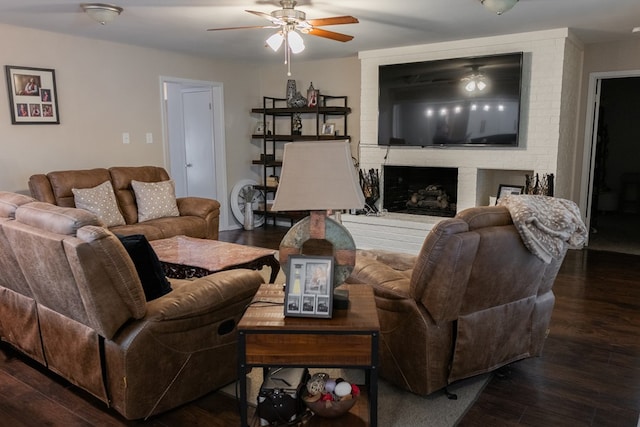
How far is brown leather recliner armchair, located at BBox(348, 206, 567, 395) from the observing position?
2.19 metres

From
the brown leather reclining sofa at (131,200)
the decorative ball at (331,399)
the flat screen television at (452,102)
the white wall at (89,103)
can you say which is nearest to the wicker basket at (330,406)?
the decorative ball at (331,399)

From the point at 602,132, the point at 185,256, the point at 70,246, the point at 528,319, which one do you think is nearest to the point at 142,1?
the point at 185,256

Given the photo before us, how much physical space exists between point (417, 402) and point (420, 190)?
3.76 m

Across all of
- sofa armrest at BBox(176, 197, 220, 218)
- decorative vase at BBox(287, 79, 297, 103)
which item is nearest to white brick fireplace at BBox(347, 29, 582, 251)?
decorative vase at BBox(287, 79, 297, 103)

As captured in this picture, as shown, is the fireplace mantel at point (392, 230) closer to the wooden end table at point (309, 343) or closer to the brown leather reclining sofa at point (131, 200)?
the brown leather reclining sofa at point (131, 200)

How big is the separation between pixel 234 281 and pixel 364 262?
73cm

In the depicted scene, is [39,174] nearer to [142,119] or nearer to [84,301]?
[142,119]

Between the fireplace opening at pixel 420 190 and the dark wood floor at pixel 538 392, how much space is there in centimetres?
235

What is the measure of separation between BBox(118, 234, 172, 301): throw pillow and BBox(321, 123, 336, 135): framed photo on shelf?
4307 mm

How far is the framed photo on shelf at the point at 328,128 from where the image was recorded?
20.8 ft

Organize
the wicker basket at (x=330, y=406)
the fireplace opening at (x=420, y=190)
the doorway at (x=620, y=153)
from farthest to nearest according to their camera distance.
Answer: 1. the doorway at (x=620, y=153)
2. the fireplace opening at (x=420, y=190)
3. the wicker basket at (x=330, y=406)

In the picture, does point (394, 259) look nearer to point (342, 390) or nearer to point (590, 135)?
point (342, 390)

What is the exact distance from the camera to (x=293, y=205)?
187 centimetres

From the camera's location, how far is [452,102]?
5.20 meters
